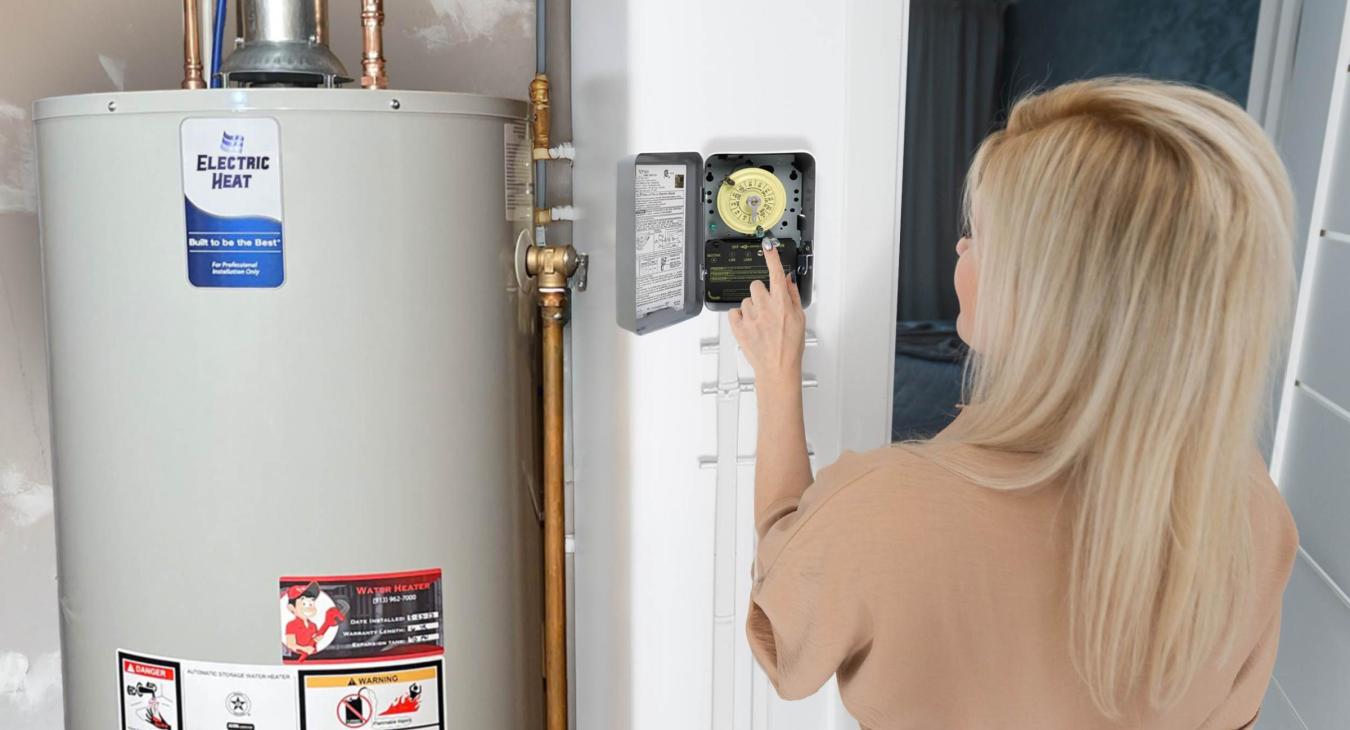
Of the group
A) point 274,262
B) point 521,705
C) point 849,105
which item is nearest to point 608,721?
point 521,705

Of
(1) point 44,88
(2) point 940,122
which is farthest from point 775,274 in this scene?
(2) point 940,122

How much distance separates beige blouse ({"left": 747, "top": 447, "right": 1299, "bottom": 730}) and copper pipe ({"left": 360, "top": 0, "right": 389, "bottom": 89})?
26.6 inches

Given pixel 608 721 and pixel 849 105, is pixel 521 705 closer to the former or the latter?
pixel 608 721

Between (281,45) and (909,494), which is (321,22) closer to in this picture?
(281,45)

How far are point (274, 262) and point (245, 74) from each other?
263 mm

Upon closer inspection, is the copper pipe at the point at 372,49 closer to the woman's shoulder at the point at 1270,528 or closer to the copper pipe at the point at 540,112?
the copper pipe at the point at 540,112

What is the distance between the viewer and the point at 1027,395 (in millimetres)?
817

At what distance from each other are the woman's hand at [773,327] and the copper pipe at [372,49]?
18.2 inches

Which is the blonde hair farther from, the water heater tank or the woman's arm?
the water heater tank

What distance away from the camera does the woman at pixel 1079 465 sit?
2.52ft

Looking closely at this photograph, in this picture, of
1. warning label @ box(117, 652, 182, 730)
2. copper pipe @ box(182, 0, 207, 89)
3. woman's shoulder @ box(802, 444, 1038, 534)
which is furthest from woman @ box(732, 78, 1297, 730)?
copper pipe @ box(182, 0, 207, 89)

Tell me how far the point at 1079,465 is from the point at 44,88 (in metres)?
1.34

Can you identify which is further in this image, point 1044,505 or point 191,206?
point 191,206

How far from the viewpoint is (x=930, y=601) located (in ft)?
2.69
